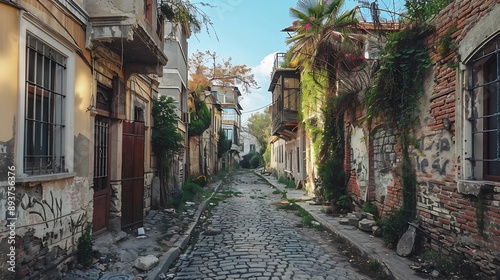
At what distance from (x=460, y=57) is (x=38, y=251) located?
6228mm

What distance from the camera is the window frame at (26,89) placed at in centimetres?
405

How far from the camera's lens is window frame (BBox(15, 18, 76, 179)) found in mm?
4047

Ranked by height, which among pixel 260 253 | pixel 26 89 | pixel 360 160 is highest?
pixel 26 89

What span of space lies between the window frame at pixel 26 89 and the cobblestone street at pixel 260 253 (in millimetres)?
2467

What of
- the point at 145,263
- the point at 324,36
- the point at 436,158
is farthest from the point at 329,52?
the point at 145,263

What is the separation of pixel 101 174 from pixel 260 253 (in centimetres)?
357

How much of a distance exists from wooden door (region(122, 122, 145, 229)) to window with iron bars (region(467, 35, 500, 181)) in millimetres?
6508

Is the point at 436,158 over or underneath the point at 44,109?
underneath

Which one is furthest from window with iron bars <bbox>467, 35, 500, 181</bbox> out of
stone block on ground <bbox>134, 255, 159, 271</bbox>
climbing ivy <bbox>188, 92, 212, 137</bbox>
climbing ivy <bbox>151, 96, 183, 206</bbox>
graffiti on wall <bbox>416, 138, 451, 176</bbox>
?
climbing ivy <bbox>188, 92, 212, 137</bbox>

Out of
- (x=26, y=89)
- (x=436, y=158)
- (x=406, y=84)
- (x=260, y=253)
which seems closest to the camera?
(x=26, y=89)

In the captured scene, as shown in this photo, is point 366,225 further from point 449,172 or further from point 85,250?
point 85,250

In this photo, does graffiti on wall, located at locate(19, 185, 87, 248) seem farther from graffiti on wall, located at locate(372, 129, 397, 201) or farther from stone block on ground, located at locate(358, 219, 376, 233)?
graffiti on wall, located at locate(372, 129, 397, 201)

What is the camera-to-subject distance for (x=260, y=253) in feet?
22.4

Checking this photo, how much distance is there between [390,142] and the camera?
7.92 meters
